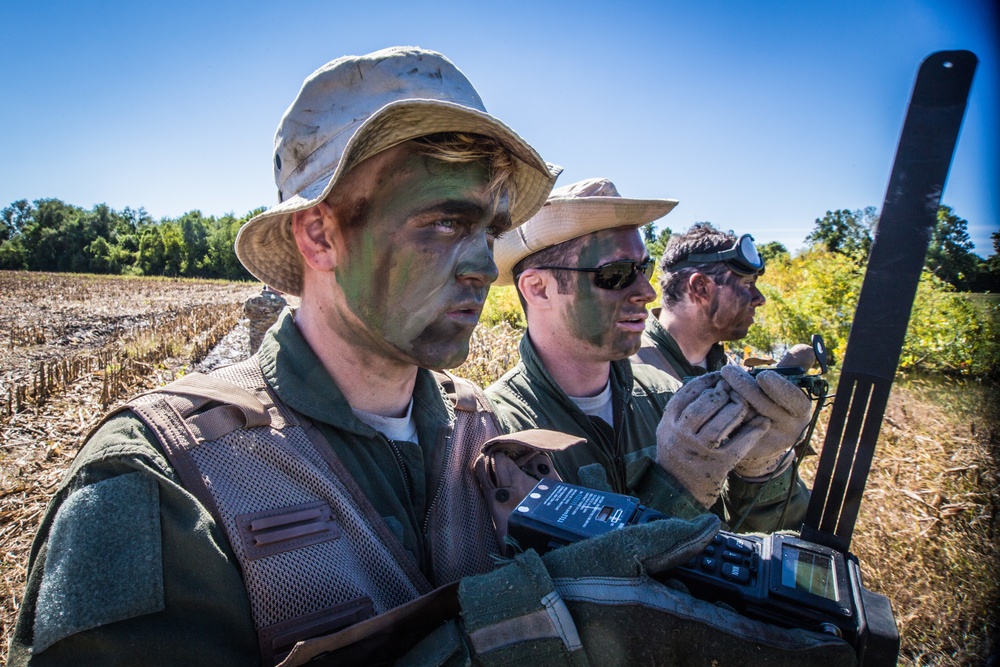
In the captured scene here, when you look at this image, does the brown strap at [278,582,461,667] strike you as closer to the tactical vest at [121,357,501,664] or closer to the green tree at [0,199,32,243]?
the tactical vest at [121,357,501,664]

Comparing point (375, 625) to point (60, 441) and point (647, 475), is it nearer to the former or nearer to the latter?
point (647, 475)

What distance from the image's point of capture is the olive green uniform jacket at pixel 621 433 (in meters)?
2.21

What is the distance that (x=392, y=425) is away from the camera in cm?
174

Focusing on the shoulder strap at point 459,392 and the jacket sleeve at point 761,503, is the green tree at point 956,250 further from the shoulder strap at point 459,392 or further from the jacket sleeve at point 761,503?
the shoulder strap at point 459,392

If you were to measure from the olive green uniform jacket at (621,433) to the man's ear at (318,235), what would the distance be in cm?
102

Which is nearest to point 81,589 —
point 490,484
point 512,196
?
point 490,484

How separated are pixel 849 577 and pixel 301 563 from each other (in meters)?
1.18

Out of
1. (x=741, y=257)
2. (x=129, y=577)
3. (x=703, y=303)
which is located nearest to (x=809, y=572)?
(x=129, y=577)

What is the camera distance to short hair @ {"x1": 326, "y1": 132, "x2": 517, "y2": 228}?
1603 mm

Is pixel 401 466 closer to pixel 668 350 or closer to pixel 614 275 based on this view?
pixel 614 275

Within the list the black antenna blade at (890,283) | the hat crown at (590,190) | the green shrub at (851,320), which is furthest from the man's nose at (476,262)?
the green shrub at (851,320)

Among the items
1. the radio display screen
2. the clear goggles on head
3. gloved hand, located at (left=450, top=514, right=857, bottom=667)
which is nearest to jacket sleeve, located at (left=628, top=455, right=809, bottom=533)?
the radio display screen

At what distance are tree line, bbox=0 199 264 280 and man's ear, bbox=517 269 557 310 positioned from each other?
7617cm

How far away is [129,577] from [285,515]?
0.31 meters
